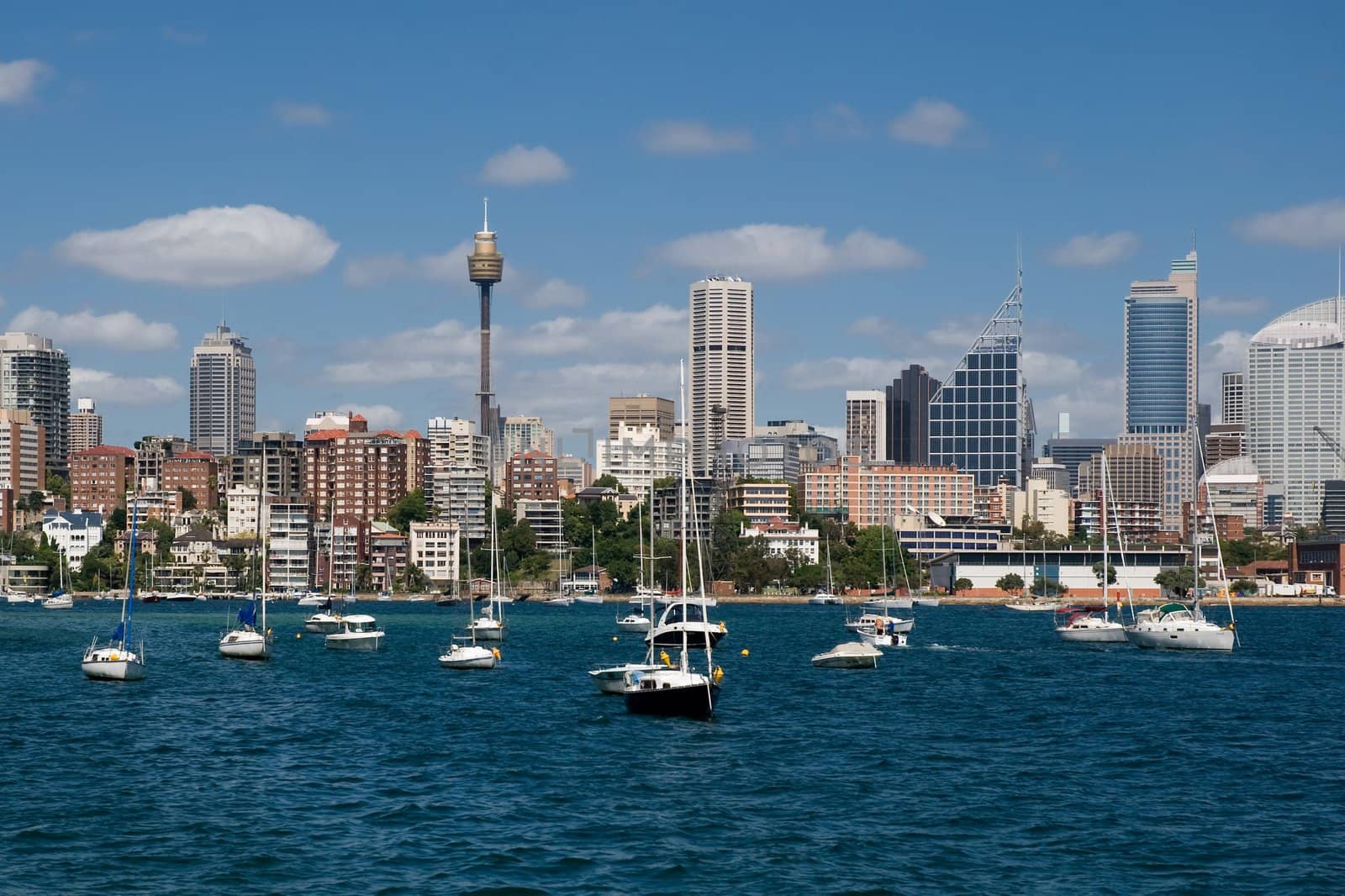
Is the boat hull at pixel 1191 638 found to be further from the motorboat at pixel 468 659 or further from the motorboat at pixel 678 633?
the motorboat at pixel 468 659

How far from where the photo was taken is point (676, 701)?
204 feet

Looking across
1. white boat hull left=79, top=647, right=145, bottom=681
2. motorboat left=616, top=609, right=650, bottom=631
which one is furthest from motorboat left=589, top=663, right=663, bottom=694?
motorboat left=616, top=609, right=650, bottom=631

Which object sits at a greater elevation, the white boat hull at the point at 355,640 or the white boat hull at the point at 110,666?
the white boat hull at the point at 110,666

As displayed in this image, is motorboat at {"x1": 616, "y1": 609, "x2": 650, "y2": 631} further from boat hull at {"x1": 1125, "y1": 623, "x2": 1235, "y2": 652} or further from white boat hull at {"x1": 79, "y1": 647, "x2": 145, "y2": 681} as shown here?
white boat hull at {"x1": 79, "y1": 647, "x2": 145, "y2": 681}

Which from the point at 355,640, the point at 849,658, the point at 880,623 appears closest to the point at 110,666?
the point at 355,640

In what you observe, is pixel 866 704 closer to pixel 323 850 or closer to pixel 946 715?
pixel 946 715

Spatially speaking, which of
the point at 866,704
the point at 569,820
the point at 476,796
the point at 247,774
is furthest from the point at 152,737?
the point at 866,704

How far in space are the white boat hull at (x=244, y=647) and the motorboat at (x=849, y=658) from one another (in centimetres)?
2925

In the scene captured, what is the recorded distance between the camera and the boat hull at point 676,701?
203 feet

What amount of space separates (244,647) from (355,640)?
14.3 m

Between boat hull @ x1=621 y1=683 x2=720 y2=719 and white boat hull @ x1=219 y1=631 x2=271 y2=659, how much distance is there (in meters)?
39.4

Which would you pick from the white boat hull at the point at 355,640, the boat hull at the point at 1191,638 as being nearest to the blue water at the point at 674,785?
the boat hull at the point at 1191,638

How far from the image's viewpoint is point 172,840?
40.1 meters

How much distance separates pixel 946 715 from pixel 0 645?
7422 centimetres
